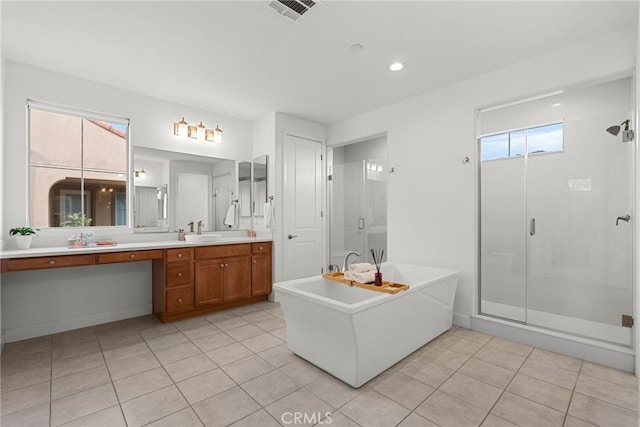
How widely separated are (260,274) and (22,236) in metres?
2.44

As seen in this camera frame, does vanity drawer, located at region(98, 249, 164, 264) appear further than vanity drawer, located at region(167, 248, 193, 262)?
No

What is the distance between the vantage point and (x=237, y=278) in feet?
12.6

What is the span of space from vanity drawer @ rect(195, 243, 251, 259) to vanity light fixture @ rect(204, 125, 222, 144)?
1.58m

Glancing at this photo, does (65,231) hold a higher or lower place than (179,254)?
higher

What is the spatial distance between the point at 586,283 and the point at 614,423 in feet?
4.41

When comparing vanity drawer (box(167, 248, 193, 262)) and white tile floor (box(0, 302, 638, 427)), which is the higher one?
vanity drawer (box(167, 248, 193, 262))

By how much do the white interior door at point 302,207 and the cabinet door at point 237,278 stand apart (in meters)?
0.59

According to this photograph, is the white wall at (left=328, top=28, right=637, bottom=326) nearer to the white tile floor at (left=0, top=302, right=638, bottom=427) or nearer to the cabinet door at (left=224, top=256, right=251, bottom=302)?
the white tile floor at (left=0, top=302, right=638, bottom=427)

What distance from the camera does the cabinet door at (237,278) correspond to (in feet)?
12.3

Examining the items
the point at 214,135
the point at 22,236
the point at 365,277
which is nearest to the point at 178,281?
the point at 22,236

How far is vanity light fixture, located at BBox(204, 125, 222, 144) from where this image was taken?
4.12 meters

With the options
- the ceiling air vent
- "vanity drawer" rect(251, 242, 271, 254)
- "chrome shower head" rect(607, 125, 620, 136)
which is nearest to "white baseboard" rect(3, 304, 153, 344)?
"vanity drawer" rect(251, 242, 271, 254)

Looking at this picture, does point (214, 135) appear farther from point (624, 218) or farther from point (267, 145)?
point (624, 218)

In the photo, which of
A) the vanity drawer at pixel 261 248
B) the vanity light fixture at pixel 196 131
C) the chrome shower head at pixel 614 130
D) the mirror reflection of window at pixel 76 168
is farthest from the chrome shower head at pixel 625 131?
the mirror reflection of window at pixel 76 168
